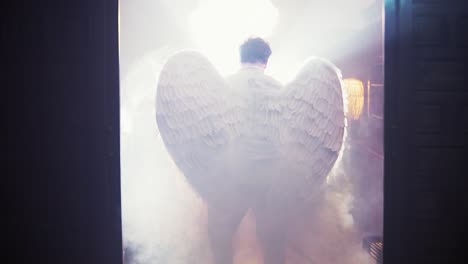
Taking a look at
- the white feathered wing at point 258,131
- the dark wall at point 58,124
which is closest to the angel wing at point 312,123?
the white feathered wing at point 258,131

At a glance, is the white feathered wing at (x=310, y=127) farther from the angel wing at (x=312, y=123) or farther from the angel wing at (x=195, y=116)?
the angel wing at (x=195, y=116)

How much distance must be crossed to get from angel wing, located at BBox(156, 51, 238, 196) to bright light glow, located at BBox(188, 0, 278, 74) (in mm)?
117

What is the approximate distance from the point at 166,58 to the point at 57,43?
1.57 ft

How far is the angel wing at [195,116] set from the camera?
6.13ft

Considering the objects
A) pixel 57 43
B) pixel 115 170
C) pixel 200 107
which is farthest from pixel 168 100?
pixel 57 43

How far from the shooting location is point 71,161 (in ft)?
5.91

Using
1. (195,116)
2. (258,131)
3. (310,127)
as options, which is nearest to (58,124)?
(195,116)

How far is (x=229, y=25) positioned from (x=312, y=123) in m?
0.63

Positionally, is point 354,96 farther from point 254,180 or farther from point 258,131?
point 254,180

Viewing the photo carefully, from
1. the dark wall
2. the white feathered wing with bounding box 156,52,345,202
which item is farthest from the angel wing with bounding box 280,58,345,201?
the dark wall

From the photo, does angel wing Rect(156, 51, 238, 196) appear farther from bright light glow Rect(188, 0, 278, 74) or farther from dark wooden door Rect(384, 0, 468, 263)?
dark wooden door Rect(384, 0, 468, 263)

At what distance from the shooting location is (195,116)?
191 centimetres

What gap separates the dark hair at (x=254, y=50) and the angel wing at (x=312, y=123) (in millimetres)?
191

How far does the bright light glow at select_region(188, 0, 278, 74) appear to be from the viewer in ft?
6.52
